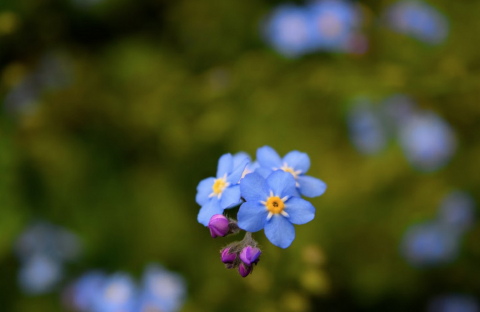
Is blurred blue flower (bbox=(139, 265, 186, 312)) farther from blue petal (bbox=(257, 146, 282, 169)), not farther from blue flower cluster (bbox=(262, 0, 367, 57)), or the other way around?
blue flower cluster (bbox=(262, 0, 367, 57))

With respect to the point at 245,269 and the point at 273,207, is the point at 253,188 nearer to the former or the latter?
the point at 273,207

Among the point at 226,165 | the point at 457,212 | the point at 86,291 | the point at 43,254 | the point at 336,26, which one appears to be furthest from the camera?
the point at 336,26

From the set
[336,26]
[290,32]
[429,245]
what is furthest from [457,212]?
[290,32]

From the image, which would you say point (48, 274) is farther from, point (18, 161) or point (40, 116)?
point (40, 116)

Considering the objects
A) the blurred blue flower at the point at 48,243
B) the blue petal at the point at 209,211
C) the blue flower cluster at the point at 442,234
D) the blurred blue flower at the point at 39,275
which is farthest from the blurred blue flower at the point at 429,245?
the blurred blue flower at the point at 39,275

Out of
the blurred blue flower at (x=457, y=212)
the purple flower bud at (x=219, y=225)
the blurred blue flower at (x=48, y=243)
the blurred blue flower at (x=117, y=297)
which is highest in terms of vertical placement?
the blurred blue flower at (x=457, y=212)

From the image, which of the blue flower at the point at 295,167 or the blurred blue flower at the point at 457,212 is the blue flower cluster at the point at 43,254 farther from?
the blurred blue flower at the point at 457,212

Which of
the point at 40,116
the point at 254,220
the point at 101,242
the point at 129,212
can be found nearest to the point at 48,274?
the point at 101,242
